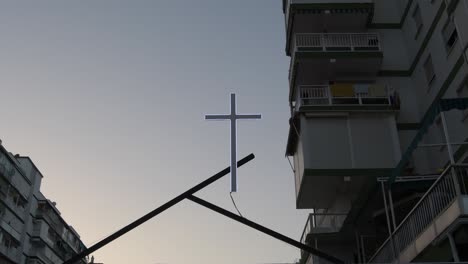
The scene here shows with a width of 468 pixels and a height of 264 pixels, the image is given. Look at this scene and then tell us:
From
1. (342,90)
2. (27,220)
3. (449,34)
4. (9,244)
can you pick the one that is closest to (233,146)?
(342,90)

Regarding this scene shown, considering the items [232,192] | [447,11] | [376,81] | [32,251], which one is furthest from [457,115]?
[32,251]

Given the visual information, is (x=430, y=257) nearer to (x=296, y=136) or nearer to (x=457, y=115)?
(x=457, y=115)

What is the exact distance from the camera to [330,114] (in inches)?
999

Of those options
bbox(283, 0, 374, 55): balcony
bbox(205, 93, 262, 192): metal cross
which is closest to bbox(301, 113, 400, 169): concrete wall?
bbox(283, 0, 374, 55): balcony

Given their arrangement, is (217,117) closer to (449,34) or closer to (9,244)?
(449,34)

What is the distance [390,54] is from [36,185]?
2379 inches

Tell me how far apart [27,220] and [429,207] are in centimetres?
6483

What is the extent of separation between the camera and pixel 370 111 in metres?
25.4

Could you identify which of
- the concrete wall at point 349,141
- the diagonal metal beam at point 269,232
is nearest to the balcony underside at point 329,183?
the concrete wall at point 349,141

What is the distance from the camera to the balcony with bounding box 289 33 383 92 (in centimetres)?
2711

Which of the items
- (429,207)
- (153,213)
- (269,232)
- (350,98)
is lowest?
(269,232)

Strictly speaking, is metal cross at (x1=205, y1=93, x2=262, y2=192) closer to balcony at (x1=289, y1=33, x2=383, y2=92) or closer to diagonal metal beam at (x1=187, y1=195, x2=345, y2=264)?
diagonal metal beam at (x1=187, y1=195, x2=345, y2=264)

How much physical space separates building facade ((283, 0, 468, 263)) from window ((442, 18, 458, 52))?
0.04 meters

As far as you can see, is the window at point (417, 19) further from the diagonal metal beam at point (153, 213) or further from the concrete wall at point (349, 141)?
the diagonal metal beam at point (153, 213)
